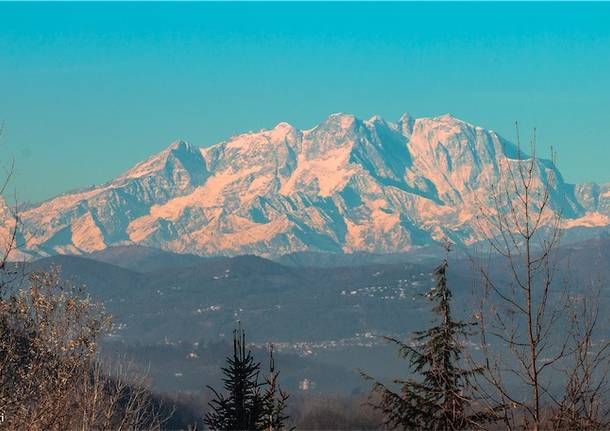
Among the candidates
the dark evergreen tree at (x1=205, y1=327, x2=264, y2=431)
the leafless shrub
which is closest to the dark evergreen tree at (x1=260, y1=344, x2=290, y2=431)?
the dark evergreen tree at (x1=205, y1=327, x2=264, y2=431)

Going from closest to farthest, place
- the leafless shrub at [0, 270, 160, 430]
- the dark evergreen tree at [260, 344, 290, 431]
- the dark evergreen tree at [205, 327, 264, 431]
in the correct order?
the dark evergreen tree at [260, 344, 290, 431], the leafless shrub at [0, 270, 160, 430], the dark evergreen tree at [205, 327, 264, 431]

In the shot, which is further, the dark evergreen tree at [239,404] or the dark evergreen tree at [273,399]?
the dark evergreen tree at [239,404]

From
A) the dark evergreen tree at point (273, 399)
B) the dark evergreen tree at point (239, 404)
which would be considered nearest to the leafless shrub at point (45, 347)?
the dark evergreen tree at point (239, 404)

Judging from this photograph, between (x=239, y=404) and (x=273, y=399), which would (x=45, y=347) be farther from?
(x=273, y=399)

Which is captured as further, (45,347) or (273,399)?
(45,347)

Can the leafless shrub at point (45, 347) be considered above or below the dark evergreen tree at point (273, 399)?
above

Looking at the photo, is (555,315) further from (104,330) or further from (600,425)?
(104,330)

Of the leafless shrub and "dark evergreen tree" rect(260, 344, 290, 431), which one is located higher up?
the leafless shrub

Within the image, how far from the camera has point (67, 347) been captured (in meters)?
33.8

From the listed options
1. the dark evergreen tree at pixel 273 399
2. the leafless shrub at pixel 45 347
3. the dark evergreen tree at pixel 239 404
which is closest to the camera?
the dark evergreen tree at pixel 273 399

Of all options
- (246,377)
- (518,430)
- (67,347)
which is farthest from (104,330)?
(518,430)

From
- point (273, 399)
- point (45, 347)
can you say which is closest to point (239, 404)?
point (45, 347)

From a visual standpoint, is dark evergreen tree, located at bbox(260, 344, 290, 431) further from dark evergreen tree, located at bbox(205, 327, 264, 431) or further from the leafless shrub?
the leafless shrub

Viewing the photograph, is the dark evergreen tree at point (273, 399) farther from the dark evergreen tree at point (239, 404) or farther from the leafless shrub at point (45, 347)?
the leafless shrub at point (45, 347)
